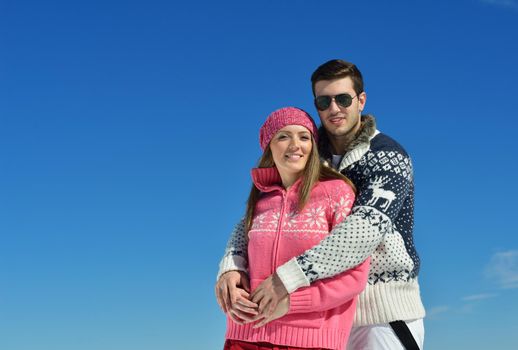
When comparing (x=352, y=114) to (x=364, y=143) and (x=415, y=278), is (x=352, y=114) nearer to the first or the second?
(x=364, y=143)

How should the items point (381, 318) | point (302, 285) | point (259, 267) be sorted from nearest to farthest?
1. point (302, 285)
2. point (259, 267)
3. point (381, 318)

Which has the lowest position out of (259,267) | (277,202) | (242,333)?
(242,333)

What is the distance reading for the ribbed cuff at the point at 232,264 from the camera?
18.0ft

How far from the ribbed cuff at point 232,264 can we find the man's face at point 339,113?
147cm

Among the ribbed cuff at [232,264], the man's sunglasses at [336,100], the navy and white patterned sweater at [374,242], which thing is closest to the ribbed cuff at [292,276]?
the navy and white patterned sweater at [374,242]

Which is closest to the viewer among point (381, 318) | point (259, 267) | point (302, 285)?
point (302, 285)

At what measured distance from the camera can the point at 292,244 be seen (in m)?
5.07

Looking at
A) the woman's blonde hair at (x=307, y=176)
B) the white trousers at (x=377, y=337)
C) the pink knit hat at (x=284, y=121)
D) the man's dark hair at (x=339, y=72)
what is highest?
the man's dark hair at (x=339, y=72)

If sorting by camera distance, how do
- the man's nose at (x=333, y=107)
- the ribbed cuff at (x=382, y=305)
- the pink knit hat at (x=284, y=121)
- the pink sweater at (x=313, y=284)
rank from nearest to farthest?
1. the pink sweater at (x=313, y=284)
2. the pink knit hat at (x=284, y=121)
3. the ribbed cuff at (x=382, y=305)
4. the man's nose at (x=333, y=107)

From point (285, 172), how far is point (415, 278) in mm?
1643

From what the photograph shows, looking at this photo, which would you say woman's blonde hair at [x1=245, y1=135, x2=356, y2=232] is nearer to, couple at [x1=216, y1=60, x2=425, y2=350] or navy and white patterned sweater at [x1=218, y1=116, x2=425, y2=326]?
couple at [x1=216, y1=60, x2=425, y2=350]

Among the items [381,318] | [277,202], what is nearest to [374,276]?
[381,318]

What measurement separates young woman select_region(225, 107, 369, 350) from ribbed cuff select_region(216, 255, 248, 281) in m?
0.20

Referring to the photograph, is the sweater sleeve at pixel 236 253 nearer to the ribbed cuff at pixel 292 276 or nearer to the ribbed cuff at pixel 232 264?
the ribbed cuff at pixel 232 264
